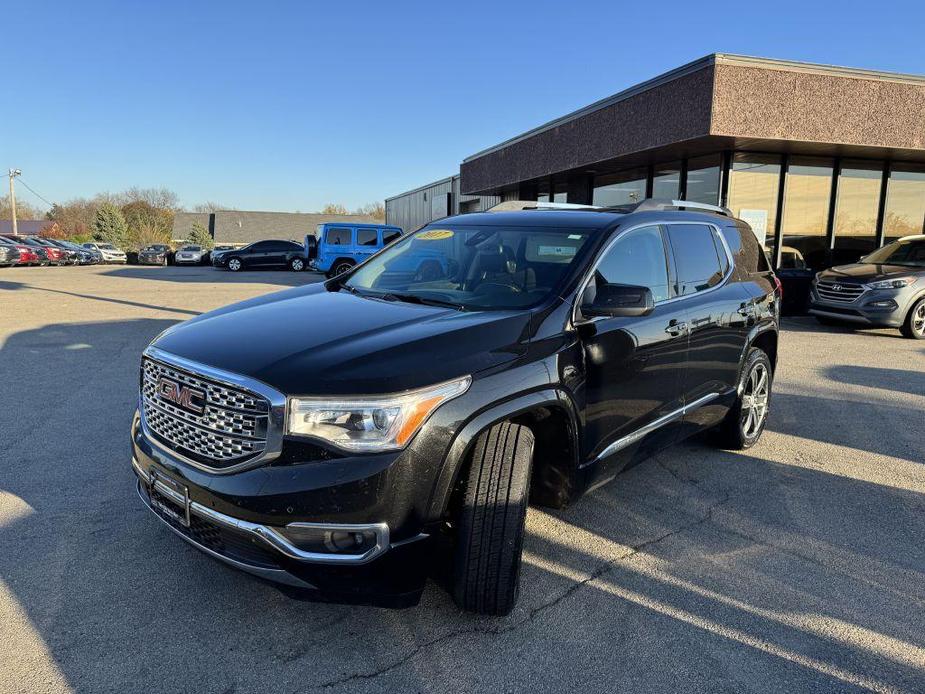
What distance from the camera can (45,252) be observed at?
Answer: 113 ft

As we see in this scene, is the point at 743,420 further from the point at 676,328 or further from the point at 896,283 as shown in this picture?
the point at 896,283

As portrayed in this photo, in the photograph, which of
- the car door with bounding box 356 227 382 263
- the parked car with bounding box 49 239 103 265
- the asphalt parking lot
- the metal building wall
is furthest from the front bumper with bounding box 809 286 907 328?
the parked car with bounding box 49 239 103 265

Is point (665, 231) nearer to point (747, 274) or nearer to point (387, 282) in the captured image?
point (747, 274)

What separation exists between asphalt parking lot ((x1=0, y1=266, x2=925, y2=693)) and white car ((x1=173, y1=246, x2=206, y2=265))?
114ft

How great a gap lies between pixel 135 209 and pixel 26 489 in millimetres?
87290

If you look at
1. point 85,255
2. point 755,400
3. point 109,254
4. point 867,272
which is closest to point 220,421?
point 755,400

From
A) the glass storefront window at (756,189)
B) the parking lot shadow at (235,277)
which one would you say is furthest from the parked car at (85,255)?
the glass storefront window at (756,189)

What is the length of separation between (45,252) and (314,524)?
39275 mm

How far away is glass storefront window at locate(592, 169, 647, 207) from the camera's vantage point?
15516 mm

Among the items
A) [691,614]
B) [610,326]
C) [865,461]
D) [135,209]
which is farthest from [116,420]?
[135,209]

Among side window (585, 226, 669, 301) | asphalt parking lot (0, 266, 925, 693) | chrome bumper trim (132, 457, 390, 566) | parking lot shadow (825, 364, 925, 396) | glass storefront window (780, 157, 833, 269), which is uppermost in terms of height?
glass storefront window (780, 157, 833, 269)

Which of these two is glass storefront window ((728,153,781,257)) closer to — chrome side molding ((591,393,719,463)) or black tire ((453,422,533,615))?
chrome side molding ((591,393,719,463))

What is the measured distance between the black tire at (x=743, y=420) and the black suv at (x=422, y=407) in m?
1.11

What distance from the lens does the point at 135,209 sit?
3169 inches
